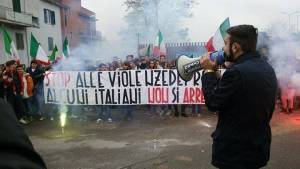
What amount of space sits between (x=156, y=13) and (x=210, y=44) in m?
19.3

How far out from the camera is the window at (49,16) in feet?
115

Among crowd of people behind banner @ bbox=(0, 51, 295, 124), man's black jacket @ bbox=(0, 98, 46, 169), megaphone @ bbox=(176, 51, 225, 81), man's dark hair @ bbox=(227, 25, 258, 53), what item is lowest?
crowd of people behind banner @ bbox=(0, 51, 295, 124)

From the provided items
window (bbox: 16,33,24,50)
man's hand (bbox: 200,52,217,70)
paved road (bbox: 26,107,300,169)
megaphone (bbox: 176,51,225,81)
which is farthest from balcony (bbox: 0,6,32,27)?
man's hand (bbox: 200,52,217,70)

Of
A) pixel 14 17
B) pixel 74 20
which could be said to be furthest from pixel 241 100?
pixel 74 20

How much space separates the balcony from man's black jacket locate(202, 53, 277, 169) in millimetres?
25541

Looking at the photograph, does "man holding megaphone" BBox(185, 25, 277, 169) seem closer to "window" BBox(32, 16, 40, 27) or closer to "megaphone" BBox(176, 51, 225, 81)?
"megaphone" BBox(176, 51, 225, 81)

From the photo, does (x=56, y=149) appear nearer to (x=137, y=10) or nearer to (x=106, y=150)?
(x=106, y=150)

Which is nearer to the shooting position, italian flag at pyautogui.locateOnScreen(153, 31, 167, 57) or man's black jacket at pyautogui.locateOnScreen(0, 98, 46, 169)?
man's black jacket at pyautogui.locateOnScreen(0, 98, 46, 169)

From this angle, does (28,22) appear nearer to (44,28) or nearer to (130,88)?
(44,28)

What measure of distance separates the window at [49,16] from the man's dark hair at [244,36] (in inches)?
1330

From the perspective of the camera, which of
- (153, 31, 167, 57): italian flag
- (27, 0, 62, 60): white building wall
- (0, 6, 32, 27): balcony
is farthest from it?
(27, 0, 62, 60): white building wall

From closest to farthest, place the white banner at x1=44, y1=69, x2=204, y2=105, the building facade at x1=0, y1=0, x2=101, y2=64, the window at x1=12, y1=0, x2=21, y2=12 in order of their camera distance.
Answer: the white banner at x1=44, y1=69, x2=204, y2=105 → the building facade at x1=0, y1=0, x2=101, y2=64 → the window at x1=12, y1=0, x2=21, y2=12

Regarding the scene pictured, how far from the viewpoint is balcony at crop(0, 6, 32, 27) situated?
26.6 m

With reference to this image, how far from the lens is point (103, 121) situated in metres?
11.1
